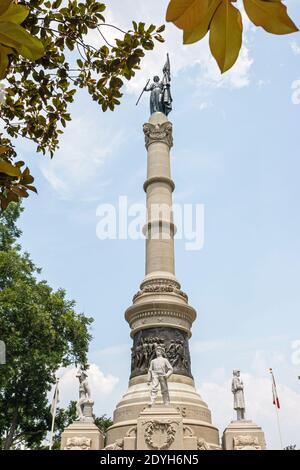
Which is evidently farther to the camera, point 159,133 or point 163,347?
point 159,133

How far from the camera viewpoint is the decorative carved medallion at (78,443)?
17.2 meters

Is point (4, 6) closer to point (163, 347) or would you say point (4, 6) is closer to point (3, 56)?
point (3, 56)

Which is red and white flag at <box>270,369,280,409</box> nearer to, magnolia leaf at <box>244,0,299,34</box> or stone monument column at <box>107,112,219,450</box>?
stone monument column at <box>107,112,219,450</box>

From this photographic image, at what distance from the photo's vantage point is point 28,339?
24.2 metres

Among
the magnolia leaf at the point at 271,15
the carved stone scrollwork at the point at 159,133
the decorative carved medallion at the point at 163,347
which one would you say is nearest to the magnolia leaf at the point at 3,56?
the magnolia leaf at the point at 271,15

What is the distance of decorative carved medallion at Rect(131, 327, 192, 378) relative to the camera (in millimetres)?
19297

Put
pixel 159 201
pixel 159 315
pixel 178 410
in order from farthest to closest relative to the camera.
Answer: pixel 159 201, pixel 159 315, pixel 178 410

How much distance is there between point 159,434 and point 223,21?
16367 mm

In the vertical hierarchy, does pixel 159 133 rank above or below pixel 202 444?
above

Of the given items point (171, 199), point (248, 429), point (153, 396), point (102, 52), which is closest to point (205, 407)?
point (248, 429)

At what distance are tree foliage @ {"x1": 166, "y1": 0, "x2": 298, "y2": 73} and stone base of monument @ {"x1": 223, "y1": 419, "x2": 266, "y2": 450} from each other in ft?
59.3

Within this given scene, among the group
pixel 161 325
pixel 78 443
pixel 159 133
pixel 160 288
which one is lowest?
pixel 78 443

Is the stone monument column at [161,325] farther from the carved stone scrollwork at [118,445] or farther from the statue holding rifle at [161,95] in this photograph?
the statue holding rifle at [161,95]

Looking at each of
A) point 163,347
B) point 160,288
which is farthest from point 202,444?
point 160,288
